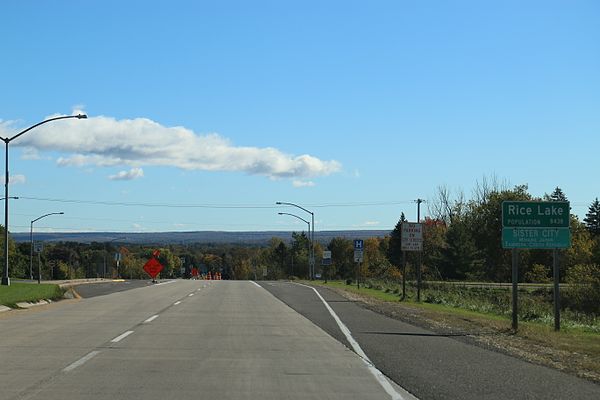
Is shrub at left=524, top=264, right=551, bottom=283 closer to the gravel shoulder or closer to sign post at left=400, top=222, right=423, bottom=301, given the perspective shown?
sign post at left=400, top=222, right=423, bottom=301

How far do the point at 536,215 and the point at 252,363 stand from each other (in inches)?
403

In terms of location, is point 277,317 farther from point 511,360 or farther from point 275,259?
point 275,259

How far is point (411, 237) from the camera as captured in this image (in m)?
34.8

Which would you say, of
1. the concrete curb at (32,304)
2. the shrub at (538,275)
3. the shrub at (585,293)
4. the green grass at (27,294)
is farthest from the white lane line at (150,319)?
the shrub at (538,275)

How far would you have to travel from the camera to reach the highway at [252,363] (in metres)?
10.3

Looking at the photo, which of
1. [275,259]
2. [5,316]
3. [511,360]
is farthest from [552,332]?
[275,259]

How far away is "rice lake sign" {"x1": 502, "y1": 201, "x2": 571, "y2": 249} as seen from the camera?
793 inches

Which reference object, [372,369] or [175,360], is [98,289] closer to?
[175,360]

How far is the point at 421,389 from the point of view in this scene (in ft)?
34.7

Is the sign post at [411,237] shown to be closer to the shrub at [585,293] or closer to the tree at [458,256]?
the shrub at [585,293]

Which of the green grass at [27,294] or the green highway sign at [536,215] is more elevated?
the green highway sign at [536,215]

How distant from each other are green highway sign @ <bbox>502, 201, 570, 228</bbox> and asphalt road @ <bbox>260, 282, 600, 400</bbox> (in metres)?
3.79

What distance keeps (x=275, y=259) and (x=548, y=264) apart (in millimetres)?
84943

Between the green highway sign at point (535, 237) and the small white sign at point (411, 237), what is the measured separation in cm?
1438
